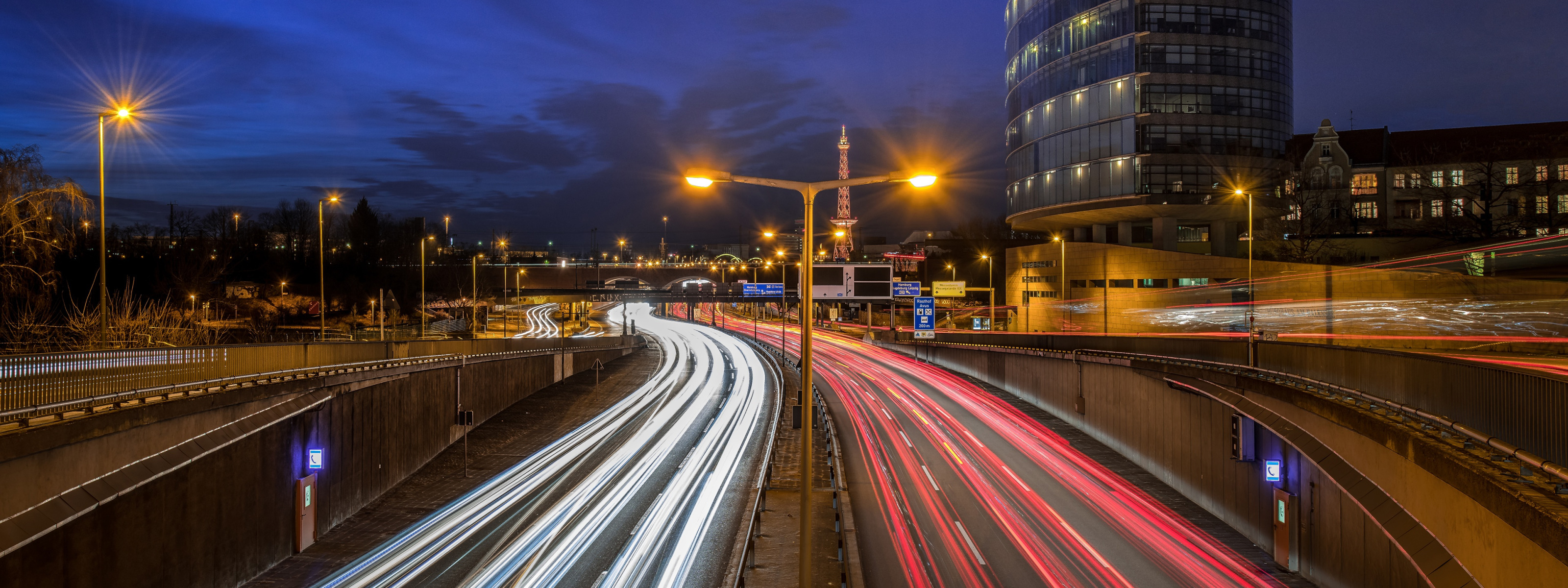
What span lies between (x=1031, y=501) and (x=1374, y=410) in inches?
401

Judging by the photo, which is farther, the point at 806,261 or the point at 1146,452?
the point at 1146,452

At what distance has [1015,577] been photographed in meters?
16.3

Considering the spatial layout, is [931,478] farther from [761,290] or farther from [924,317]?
[761,290]

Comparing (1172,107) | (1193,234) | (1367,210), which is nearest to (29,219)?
(1172,107)

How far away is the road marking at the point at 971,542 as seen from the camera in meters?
17.4

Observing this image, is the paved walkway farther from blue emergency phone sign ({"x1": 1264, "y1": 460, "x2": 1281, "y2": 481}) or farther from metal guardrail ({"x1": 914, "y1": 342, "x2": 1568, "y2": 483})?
blue emergency phone sign ({"x1": 1264, "y1": 460, "x2": 1281, "y2": 481})

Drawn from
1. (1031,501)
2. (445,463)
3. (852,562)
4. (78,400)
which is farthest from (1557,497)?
(445,463)

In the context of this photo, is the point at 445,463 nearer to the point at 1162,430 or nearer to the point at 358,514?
the point at 358,514

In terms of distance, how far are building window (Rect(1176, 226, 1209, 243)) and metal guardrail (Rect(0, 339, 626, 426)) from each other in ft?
228

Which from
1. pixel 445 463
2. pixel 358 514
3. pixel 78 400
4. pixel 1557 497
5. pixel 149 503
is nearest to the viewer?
pixel 1557 497

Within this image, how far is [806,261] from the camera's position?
521 inches

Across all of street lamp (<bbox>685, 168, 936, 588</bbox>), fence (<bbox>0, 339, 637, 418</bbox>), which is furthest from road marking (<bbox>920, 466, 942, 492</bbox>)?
fence (<bbox>0, 339, 637, 418</bbox>)

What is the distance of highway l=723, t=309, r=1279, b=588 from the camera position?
54.2 feet

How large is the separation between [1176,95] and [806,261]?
210 feet
